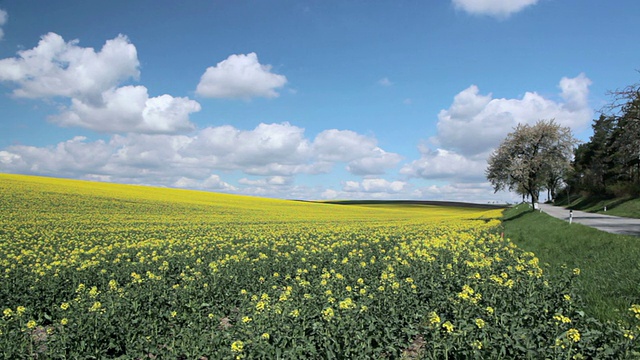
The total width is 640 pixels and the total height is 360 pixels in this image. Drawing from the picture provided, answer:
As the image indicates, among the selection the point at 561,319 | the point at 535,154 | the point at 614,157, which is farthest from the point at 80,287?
the point at 614,157

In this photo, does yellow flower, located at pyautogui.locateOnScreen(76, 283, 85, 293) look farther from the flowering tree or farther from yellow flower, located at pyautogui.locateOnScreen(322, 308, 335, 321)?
the flowering tree

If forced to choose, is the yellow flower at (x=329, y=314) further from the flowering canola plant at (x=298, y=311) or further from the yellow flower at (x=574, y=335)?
the yellow flower at (x=574, y=335)

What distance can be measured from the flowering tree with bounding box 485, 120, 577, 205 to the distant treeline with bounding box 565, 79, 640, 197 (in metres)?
4.39

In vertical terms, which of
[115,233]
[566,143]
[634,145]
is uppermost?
[566,143]

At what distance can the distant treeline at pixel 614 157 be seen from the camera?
84.1ft

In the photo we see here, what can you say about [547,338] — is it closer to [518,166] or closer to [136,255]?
[136,255]

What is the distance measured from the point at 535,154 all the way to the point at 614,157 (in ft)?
91.2

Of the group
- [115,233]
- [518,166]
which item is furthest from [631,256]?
[518,166]

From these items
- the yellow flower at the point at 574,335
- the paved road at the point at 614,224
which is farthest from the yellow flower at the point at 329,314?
the paved road at the point at 614,224

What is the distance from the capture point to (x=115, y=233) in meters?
27.6

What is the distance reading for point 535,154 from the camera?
159 feet

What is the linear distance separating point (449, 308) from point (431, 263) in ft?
13.0

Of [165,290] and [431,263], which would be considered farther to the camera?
[431,263]

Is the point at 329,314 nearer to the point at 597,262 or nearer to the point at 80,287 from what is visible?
the point at 80,287
